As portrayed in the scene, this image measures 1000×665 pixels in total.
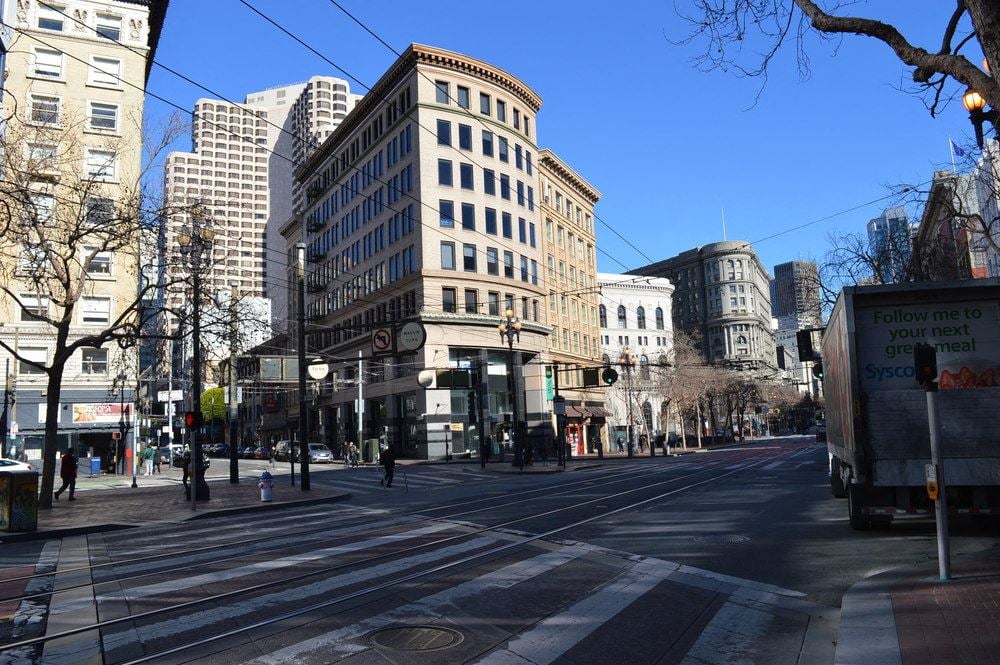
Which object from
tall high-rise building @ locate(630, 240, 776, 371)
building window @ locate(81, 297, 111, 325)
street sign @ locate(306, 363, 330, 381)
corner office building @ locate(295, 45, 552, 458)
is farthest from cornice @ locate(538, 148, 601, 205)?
tall high-rise building @ locate(630, 240, 776, 371)

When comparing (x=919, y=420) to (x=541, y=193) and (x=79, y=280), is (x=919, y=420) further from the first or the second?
(x=541, y=193)

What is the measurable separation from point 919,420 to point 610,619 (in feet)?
21.8

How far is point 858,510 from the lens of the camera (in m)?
12.1

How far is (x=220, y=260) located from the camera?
22625mm

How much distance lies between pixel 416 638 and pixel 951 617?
15.7ft

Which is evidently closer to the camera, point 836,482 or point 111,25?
point 836,482

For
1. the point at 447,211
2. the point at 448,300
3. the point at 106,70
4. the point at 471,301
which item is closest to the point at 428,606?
the point at 448,300

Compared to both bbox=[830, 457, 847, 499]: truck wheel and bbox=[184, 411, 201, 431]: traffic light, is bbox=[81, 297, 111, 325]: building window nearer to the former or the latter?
bbox=[184, 411, 201, 431]: traffic light

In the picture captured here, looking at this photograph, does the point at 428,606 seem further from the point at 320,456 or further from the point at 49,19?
the point at 320,456

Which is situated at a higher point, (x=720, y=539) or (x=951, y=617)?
(x=951, y=617)

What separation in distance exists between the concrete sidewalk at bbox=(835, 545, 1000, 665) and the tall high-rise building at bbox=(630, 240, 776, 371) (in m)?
133

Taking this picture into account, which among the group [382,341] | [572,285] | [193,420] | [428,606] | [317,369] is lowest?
[428,606]

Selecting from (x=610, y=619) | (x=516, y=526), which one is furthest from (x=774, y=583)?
(x=516, y=526)

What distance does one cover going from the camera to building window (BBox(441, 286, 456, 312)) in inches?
2041
